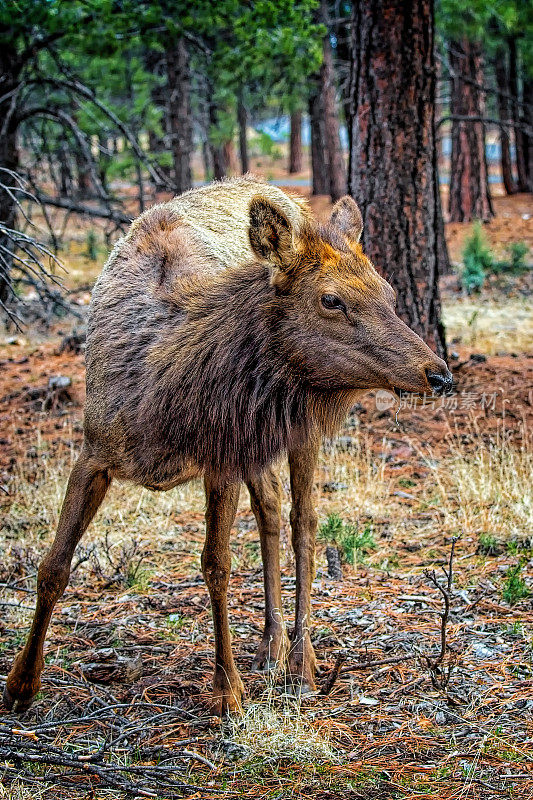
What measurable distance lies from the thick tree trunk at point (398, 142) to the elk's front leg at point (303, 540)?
3.56 meters

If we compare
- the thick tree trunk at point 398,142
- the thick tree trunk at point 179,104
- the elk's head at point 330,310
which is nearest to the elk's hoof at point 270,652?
the elk's head at point 330,310

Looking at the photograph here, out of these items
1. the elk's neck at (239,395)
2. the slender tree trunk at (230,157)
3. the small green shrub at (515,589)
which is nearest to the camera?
the elk's neck at (239,395)

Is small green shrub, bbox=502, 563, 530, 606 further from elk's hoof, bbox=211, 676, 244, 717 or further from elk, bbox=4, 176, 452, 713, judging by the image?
elk's hoof, bbox=211, 676, 244, 717

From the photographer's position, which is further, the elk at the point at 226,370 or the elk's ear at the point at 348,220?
the elk's ear at the point at 348,220

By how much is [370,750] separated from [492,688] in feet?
2.52

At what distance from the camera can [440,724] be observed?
160 inches

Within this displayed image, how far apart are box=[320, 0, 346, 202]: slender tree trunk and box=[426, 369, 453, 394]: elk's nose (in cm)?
1653

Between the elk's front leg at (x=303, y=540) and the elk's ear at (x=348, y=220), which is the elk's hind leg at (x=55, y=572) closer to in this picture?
the elk's front leg at (x=303, y=540)

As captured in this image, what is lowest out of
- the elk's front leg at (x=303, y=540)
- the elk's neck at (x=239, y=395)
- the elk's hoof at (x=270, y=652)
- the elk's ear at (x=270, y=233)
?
the elk's hoof at (x=270, y=652)

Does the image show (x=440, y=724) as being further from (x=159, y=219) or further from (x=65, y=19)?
(x=65, y=19)

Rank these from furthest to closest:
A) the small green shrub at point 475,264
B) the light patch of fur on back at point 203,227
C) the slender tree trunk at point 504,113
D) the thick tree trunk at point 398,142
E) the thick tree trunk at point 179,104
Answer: the slender tree trunk at point 504,113 → the small green shrub at point 475,264 → the thick tree trunk at point 179,104 → the thick tree trunk at point 398,142 → the light patch of fur on back at point 203,227

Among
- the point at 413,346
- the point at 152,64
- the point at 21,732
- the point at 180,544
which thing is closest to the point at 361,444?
the point at 180,544

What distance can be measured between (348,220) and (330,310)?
2.15ft

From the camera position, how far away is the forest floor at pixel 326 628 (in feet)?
12.0
